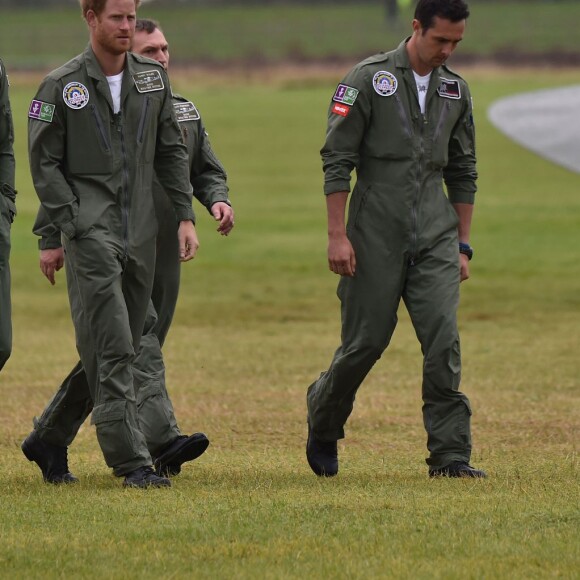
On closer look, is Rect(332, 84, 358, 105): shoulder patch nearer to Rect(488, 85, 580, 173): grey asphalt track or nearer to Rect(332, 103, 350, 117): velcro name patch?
Rect(332, 103, 350, 117): velcro name patch

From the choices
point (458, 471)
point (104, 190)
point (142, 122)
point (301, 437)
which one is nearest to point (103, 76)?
point (142, 122)

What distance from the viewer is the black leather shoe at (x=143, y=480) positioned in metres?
6.43

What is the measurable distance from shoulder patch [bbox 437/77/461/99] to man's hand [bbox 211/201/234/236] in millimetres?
1081

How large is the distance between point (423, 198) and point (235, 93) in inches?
1675

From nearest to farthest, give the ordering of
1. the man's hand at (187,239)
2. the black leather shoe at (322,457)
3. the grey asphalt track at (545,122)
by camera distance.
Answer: the man's hand at (187,239) → the black leather shoe at (322,457) → the grey asphalt track at (545,122)

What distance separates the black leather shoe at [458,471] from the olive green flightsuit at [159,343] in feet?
3.95

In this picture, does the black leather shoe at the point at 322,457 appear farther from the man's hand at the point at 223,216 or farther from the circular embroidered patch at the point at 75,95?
the circular embroidered patch at the point at 75,95

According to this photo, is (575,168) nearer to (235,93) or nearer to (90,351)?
(235,93)

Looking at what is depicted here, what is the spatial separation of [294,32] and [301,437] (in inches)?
3124

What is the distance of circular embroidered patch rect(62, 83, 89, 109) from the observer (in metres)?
6.44

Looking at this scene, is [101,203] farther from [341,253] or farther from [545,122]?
[545,122]

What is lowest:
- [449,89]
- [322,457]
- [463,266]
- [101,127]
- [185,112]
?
[322,457]

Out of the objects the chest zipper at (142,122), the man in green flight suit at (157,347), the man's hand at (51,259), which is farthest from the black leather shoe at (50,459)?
the chest zipper at (142,122)

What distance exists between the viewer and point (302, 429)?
901 centimetres
